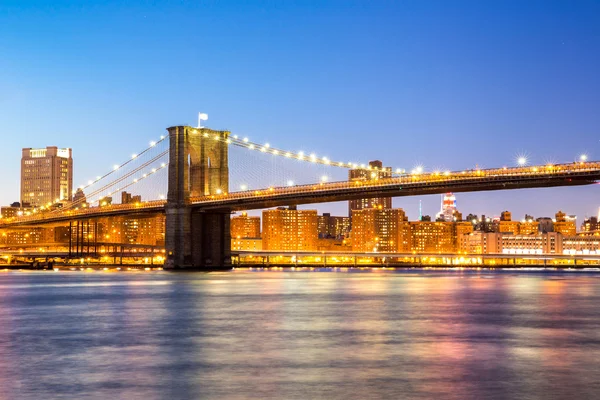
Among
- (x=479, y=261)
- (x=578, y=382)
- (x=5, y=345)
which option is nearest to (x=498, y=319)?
(x=578, y=382)

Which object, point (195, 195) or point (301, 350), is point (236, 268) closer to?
point (195, 195)

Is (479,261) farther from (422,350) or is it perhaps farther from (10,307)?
(422,350)

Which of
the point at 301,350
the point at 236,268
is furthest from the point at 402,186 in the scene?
the point at 301,350

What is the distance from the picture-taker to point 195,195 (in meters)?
92.6

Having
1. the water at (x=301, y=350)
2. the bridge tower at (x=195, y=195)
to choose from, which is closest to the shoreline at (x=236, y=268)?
the bridge tower at (x=195, y=195)

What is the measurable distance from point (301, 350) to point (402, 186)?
57792 millimetres

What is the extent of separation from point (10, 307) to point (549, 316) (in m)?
20.6

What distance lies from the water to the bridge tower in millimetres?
52305

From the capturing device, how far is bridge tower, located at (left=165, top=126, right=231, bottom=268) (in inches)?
3462

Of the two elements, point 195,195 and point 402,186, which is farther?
point 195,195

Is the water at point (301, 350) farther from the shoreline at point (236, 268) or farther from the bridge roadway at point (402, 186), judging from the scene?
the shoreline at point (236, 268)

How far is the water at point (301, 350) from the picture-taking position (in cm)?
1397

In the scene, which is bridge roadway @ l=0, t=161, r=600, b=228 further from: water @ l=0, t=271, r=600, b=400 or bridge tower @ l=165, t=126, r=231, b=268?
water @ l=0, t=271, r=600, b=400

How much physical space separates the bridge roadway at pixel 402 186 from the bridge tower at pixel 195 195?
215 cm
